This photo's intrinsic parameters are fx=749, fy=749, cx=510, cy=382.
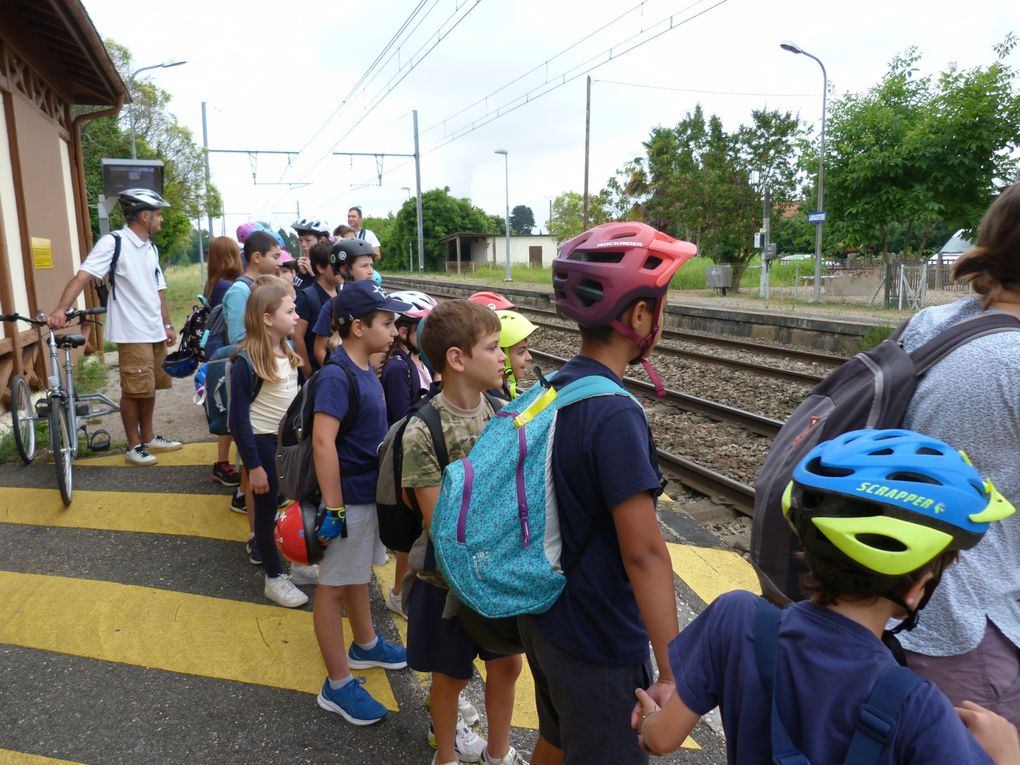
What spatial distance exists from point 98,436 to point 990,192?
2320 centimetres

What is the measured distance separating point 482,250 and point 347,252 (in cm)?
6091

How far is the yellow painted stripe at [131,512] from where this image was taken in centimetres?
479

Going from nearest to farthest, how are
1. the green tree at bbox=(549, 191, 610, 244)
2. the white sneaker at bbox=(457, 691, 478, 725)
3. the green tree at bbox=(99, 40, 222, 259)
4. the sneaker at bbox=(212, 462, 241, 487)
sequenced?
the white sneaker at bbox=(457, 691, 478, 725) < the sneaker at bbox=(212, 462, 241, 487) < the green tree at bbox=(99, 40, 222, 259) < the green tree at bbox=(549, 191, 610, 244)

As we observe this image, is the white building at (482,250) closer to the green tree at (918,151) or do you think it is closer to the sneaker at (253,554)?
the green tree at (918,151)

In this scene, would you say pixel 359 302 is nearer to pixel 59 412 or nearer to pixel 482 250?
pixel 59 412

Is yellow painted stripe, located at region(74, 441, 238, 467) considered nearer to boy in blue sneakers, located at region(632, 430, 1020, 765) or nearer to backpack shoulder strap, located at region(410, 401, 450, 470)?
backpack shoulder strap, located at region(410, 401, 450, 470)

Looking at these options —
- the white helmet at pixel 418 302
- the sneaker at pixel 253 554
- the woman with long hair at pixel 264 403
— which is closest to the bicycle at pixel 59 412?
the sneaker at pixel 253 554

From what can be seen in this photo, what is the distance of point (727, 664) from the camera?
1.43 meters

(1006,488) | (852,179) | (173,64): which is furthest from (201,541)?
(852,179)

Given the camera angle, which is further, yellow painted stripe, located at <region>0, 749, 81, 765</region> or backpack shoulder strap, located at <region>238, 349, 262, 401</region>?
backpack shoulder strap, located at <region>238, 349, 262, 401</region>

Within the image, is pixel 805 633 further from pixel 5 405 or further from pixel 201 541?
pixel 5 405

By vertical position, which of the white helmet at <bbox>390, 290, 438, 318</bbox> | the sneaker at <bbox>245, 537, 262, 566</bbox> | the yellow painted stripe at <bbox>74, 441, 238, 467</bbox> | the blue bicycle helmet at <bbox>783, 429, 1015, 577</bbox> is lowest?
the sneaker at <bbox>245, 537, 262, 566</bbox>

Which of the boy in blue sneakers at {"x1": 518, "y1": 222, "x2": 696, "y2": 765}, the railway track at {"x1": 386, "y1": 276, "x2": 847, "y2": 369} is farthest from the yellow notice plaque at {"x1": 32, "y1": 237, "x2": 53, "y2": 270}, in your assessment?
the railway track at {"x1": 386, "y1": 276, "x2": 847, "y2": 369}

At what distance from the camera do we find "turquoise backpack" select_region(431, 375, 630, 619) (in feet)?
5.85
